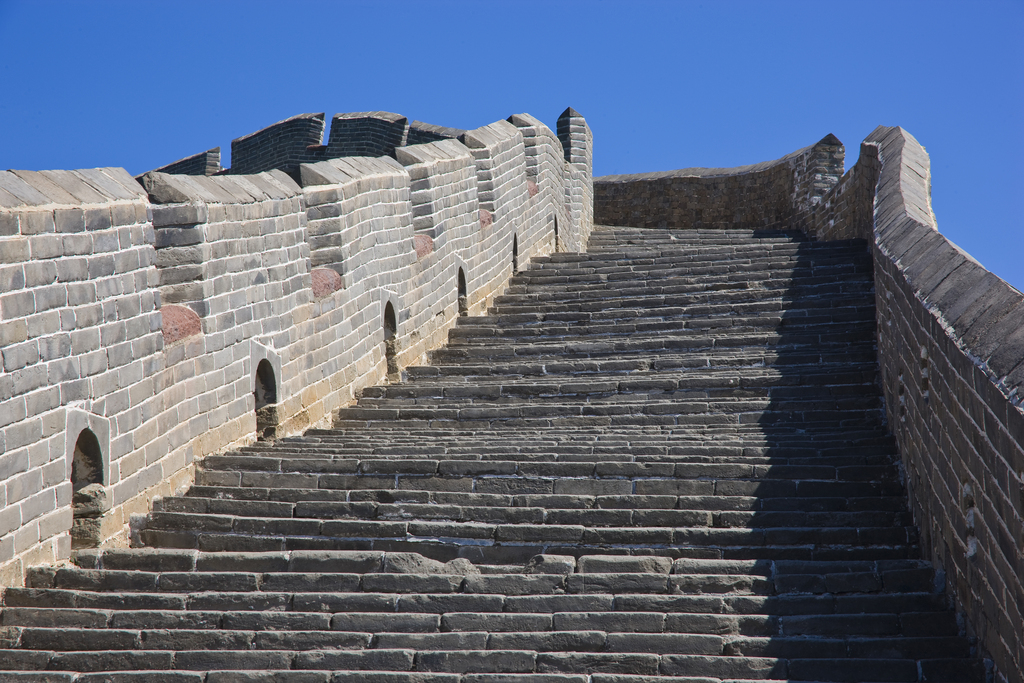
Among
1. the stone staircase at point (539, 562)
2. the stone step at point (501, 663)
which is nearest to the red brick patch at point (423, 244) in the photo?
the stone staircase at point (539, 562)

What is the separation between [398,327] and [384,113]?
38.6ft

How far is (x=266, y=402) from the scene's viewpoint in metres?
6.90

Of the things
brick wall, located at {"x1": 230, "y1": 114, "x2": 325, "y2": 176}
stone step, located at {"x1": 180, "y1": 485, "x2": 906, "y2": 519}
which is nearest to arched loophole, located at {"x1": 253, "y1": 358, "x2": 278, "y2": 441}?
→ stone step, located at {"x1": 180, "y1": 485, "x2": 906, "y2": 519}

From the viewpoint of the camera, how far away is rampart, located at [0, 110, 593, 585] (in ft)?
15.7

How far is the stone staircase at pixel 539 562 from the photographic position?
416 cm

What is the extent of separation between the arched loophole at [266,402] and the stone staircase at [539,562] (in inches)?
10.4

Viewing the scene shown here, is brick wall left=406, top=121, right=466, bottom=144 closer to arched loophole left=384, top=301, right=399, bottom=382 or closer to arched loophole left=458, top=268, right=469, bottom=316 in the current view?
arched loophole left=458, top=268, right=469, bottom=316

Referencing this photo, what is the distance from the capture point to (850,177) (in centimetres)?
1258

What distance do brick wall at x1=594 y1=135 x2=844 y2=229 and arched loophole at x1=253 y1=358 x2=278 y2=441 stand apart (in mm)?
11824

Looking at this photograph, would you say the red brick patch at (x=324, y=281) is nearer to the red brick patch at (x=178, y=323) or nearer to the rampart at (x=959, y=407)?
the red brick patch at (x=178, y=323)

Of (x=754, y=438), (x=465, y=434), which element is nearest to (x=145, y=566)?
(x=465, y=434)

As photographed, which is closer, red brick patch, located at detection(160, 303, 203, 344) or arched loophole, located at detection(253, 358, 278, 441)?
red brick patch, located at detection(160, 303, 203, 344)

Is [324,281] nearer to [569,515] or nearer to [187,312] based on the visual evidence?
[187,312]

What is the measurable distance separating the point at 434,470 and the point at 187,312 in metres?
1.72
